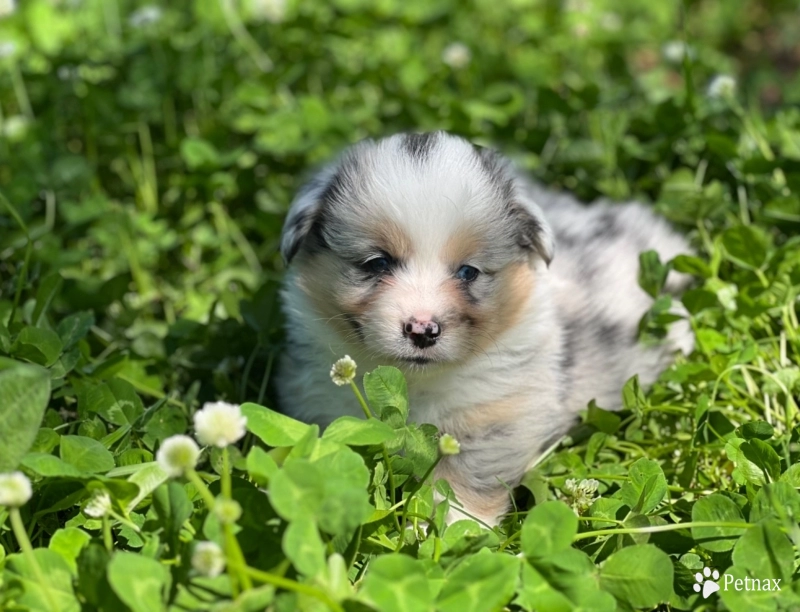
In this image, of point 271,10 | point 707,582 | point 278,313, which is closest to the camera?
point 707,582

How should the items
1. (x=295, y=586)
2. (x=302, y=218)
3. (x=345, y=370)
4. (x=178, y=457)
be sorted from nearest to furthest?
1. (x=295, y=586)
2. (x=178, y=457)
3. (x=345, y=370)
4. (x=302, y=218)

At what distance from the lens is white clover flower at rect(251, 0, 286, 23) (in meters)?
4.80

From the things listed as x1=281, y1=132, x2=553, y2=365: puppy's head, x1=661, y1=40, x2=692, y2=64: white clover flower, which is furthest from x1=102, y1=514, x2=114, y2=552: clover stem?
x1=661, y1=40, x2=692, y2=64: white clover flower

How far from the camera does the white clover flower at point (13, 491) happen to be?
1733 millimetres

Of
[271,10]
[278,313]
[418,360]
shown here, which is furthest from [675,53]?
[418,360]

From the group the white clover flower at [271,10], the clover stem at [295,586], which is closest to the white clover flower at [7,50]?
the white clover flower at [271,10]

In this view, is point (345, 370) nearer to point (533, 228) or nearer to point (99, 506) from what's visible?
point (99, 506)

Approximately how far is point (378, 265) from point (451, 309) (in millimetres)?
244

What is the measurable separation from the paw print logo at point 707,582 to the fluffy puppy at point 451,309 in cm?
65

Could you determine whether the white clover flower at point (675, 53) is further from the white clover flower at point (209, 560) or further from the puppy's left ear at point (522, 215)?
the white clover flower at point (209, 560)

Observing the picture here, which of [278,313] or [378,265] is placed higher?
[378,265]

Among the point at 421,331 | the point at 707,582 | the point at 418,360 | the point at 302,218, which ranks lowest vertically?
the point at 707,582

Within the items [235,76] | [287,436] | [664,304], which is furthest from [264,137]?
[287,436]

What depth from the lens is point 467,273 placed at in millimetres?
2555
